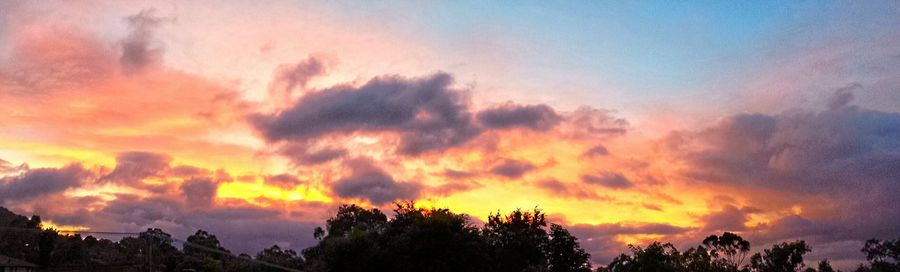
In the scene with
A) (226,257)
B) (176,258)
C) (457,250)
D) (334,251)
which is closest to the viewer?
(457,250)

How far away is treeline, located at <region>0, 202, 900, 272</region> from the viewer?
66.6m

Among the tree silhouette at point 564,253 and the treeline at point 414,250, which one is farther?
the tree silhouette at point 564,253

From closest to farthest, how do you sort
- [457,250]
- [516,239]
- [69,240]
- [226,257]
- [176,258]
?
[457,250]
[516,239]
[176,258]
[69,240]
[226,257]

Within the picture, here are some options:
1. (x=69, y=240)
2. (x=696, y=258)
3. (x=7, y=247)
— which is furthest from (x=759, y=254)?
(x=7, y=247)

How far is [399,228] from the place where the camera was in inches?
2830

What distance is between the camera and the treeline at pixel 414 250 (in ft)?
218

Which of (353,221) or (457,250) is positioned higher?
(353,221)

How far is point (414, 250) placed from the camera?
216 ft

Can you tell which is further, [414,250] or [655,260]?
[655,260]

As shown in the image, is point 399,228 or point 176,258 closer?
point 399,228

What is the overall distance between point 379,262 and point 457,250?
7.03m

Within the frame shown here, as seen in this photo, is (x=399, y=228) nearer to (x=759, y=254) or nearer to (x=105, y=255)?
(x=759, y=254)

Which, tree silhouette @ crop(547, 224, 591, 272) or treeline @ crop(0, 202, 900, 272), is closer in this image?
treeline @ crop(0, 202, 900, 272)

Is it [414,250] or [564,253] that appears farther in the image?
[564,253]
